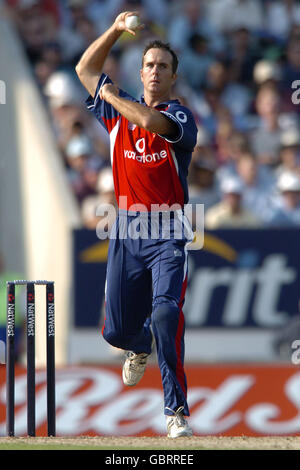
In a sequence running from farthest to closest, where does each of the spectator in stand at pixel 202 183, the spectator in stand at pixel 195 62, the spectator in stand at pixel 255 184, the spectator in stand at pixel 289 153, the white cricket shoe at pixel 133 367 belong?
the spectator in stand at pixel 195 62 → the spectator in stand at pixel 289 153 → the spectator in stand at pixel 255 184 → the spectator in stand at pixel 202 183 → the white cricket shoe at pixel 133 367

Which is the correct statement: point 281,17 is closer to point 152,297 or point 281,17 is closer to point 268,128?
point 268,128

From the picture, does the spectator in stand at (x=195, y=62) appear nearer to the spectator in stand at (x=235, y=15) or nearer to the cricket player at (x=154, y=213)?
the spectator in stand at (x=235, y=15)

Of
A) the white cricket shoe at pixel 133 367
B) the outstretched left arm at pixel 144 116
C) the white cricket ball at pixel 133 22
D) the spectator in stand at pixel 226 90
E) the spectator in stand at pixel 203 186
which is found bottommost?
the white cricket shoe at pixel 133 367

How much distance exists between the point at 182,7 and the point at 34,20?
1.96 metres

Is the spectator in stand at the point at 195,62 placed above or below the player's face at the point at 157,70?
above

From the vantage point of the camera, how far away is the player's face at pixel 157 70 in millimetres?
6594

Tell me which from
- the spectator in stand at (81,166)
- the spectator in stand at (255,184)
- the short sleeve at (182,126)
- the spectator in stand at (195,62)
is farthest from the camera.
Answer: the spectator in stand at (195,62)

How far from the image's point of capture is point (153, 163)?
661cm

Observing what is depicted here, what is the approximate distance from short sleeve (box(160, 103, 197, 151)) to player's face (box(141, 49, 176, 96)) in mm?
143

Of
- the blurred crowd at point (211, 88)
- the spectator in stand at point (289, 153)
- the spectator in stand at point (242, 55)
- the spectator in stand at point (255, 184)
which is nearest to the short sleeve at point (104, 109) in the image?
the blurred crowd at point (211, 88)

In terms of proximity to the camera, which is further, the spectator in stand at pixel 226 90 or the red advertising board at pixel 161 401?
the spectator in stand at pixel 226 90

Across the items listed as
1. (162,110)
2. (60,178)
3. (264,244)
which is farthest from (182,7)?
(162,110)

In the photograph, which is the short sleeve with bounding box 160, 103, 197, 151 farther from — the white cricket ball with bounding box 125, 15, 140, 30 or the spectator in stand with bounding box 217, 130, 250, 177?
the spectator in stand with bounding box 217, 130, 250, 177

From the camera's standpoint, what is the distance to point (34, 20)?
1353 cm
